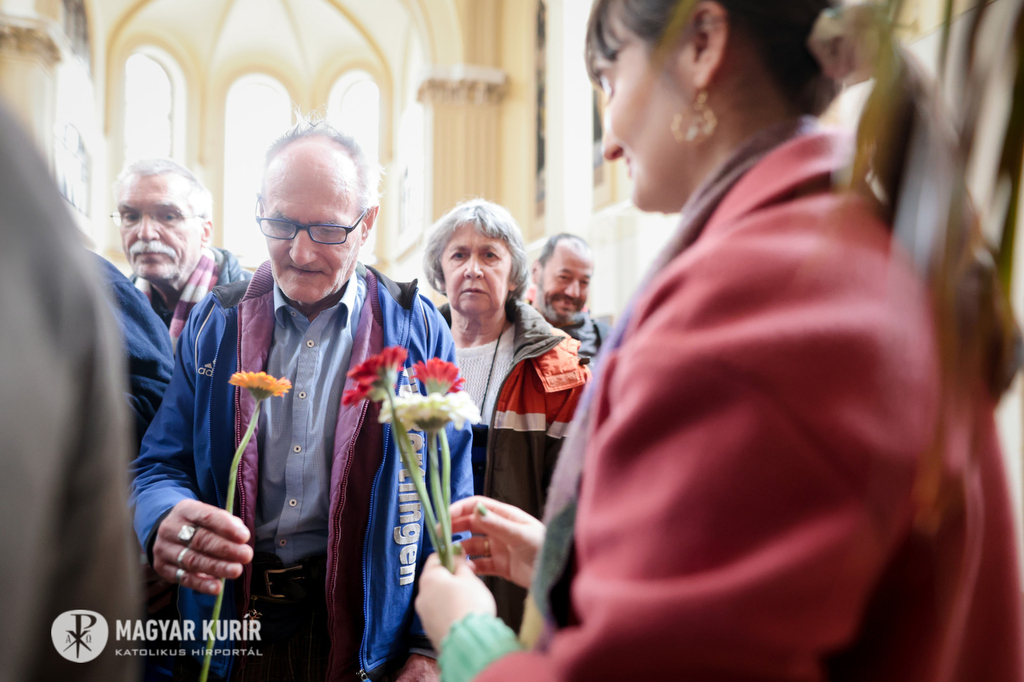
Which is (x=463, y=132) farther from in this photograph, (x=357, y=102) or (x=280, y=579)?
(x=280, y=579)

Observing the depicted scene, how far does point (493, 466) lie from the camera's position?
2.54m

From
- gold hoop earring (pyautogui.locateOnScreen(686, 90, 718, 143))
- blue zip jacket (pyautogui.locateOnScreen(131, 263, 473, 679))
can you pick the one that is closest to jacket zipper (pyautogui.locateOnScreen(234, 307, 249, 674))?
blue zip jacket (pyautogui.locateOnScreen(131, 263, 473, 679))

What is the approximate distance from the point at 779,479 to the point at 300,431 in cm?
135

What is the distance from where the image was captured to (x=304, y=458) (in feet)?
5.45

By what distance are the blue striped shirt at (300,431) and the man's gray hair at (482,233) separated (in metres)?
1.17

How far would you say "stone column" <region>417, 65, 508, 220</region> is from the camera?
1081 cm

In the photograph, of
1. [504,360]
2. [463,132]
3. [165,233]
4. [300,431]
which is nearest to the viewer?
[300,431]

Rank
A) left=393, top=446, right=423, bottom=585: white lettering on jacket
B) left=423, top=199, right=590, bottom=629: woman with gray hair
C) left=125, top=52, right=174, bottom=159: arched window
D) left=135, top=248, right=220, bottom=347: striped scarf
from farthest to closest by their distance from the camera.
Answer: left=125, top=52, right=174, bottom=159: arched window → left=135, top=248, right=220, bottom=347: striped scarf → left=423, top=199, right=590, bottom=629: woman with gray hair → left=393, top=446, right=423, bottom=585: white lettering on jacket

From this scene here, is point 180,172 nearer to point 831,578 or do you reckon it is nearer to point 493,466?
point 493,466

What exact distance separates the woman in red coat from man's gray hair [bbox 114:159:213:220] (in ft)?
8.87

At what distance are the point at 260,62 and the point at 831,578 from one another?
19410mm

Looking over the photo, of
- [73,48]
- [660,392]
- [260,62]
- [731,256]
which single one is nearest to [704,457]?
[660,392]

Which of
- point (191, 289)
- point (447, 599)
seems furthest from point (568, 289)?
point (447, 599)

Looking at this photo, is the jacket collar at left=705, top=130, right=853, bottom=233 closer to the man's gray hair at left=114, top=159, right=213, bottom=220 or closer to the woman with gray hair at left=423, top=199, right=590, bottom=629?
the woman with gray hair at left=423, top=199, right=590, bottom=629
